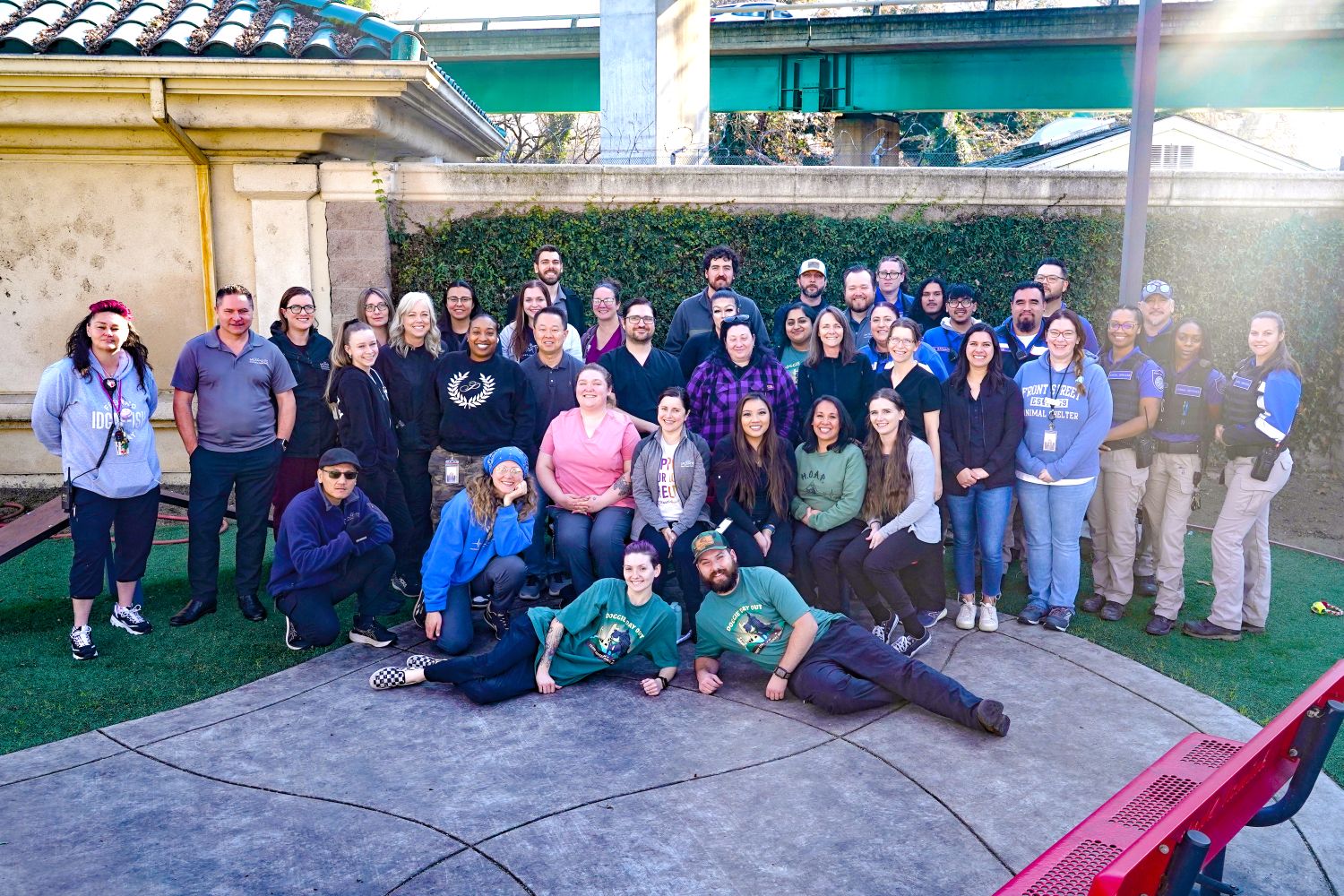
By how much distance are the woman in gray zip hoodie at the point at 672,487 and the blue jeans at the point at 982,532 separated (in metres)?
1.52

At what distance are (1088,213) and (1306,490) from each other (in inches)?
122

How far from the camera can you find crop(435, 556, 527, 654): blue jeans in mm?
6008

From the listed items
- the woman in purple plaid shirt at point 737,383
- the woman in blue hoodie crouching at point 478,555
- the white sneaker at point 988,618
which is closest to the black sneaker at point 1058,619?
the white sneaker at point 988,618

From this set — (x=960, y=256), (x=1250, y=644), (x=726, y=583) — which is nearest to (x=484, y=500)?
(x=726, y=583)

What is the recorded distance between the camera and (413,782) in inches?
179

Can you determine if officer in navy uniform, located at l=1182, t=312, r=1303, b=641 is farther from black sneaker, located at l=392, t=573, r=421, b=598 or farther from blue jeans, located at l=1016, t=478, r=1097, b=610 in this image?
black sneaker, located at l=392, t=573, r=421, b=598

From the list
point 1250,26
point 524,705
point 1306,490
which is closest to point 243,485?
point 524,705

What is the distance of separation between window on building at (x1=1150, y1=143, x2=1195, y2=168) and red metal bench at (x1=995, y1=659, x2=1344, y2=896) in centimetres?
2655

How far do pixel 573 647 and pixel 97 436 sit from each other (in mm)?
2845

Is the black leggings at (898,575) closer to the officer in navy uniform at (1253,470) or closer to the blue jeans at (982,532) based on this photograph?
the blue jeans at (982,532)

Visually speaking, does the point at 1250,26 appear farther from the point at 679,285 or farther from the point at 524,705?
the point at 524,705

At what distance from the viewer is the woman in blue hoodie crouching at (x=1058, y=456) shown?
6.39 m

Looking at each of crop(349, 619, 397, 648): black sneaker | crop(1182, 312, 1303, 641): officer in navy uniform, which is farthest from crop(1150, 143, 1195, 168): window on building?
crop(349, 619, 397, 648): black sneaker

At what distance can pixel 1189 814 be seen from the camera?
9.40ft
